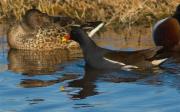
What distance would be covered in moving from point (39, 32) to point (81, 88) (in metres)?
3.94

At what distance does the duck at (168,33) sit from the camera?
1283 cm

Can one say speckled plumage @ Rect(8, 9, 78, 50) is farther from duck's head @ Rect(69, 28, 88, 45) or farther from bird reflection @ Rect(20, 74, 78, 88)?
bird reflection @ Rect(20, 74, 78, 88)

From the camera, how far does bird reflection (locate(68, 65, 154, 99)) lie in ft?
31.7

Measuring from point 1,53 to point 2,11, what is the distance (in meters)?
2.65

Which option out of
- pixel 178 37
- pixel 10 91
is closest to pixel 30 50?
pixel 178 37

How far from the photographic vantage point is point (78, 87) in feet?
32.9

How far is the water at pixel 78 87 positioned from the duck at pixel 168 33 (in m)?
1.11

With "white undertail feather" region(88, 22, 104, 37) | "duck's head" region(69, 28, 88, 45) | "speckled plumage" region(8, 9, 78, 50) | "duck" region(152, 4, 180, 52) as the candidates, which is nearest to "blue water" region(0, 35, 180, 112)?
"duck's head" region(69, 28, 88, 45)

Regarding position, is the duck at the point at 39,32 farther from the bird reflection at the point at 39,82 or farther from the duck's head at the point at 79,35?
the bird reflection at the point at 39,82

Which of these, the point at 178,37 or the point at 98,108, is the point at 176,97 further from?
the point at 178,37

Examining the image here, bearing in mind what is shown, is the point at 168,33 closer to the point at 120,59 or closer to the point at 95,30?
the point at 95,30

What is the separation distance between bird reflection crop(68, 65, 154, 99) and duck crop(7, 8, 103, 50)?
2438 millimetres

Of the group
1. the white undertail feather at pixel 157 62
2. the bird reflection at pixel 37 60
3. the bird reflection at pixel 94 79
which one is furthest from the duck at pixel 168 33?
the bird reflection at pixel 94 79

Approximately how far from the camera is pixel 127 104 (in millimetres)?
8844
